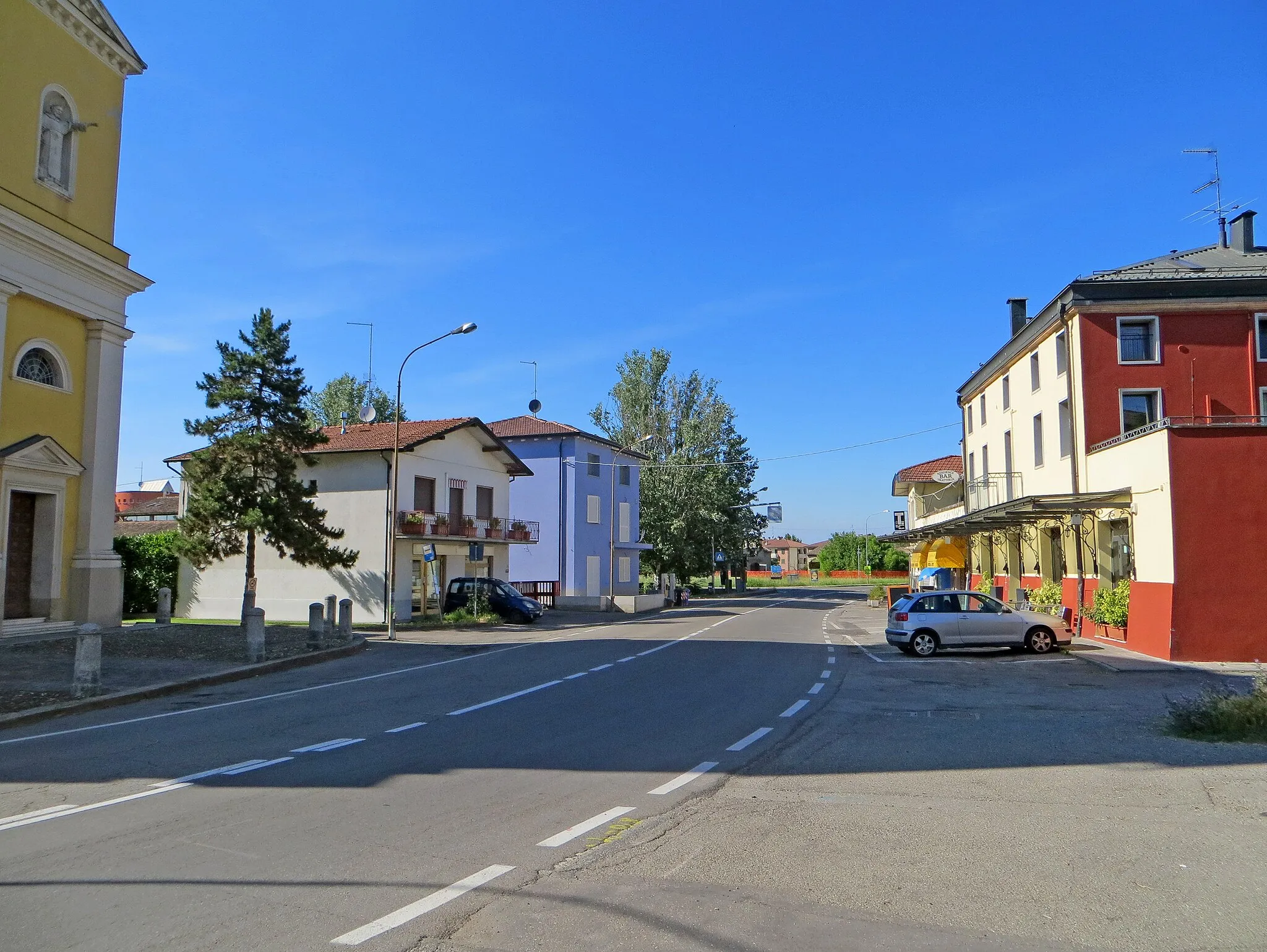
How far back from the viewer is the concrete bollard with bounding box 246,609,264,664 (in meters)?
18.4

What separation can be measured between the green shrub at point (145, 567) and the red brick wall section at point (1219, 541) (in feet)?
108

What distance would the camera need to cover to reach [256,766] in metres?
8.56

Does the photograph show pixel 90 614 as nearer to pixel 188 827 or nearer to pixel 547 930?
pixel 188 827

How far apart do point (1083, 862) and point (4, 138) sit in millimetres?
22677

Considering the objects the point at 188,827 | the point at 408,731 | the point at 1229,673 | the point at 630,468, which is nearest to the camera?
the point at 188,827

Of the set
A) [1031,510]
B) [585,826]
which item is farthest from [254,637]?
[1031,510]

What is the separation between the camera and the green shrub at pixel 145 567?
35438 millimetres

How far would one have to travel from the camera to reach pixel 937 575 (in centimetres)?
4131

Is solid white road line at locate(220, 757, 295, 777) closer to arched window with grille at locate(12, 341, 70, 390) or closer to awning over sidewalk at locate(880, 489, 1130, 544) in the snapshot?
arched window with grille at locate(12, 341, 70, 390)

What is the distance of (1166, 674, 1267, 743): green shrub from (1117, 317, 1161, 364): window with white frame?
17.2 m

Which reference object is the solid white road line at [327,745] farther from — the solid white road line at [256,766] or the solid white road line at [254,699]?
the solid white road line at [254,699]

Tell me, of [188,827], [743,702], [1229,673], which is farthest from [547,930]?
[1229,673]

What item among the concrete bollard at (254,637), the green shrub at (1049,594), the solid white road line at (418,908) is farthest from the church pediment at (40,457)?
the green shrub at (1049,594)

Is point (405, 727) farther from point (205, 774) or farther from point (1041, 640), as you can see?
point (1041, 640)
